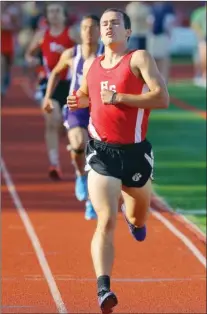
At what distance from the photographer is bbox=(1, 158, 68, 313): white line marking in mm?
9889

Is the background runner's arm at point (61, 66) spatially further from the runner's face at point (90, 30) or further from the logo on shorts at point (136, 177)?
the logo on shorts at point (136, 177)

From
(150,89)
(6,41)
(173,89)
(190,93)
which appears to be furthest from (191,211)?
(173,89)

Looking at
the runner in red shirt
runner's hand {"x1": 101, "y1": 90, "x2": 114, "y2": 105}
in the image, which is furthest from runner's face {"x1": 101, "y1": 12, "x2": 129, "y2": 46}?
the runner in red shirt

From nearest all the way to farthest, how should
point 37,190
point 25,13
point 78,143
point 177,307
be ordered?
point 177,307, point 78,143, point 37,190, point 25,13

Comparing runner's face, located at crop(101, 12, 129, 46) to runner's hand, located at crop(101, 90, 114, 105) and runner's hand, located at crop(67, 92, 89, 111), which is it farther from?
runner's hand, located at crop(67, 92, 89, 111)

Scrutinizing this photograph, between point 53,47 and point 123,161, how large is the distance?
6.95m

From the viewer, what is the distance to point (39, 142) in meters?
21.1

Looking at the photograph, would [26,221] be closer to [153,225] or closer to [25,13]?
[153,225]

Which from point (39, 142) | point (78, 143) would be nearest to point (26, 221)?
point (78, 143)

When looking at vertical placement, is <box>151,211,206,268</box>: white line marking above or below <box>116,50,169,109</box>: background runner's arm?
below

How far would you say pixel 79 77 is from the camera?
41.3 feet

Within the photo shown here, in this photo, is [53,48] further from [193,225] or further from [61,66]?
[193,225]

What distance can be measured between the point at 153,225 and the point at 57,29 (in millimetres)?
3682

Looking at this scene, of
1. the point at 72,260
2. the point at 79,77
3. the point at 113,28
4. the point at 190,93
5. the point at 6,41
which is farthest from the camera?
the point at 190,93
